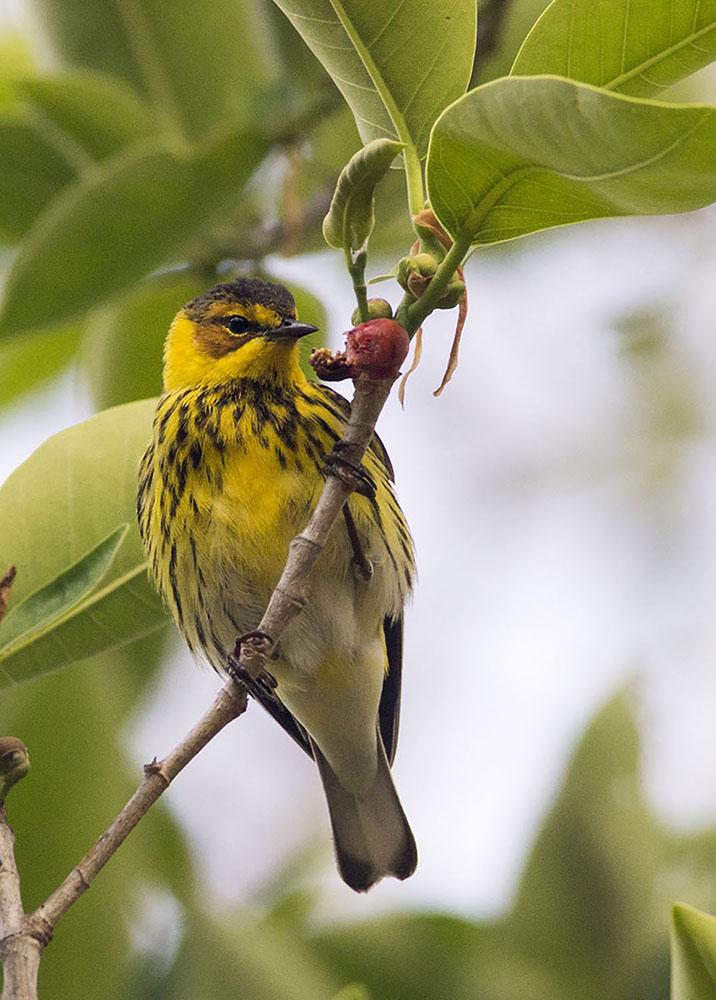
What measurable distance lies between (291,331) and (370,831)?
1.44 meters

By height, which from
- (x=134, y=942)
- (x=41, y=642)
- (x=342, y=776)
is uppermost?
(x=342, y=776)

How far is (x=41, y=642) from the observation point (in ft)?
6.40

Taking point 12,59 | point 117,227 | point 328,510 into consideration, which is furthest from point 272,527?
point 12,59

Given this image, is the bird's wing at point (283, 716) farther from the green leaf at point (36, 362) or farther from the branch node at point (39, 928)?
the branch node at point (39, 928)

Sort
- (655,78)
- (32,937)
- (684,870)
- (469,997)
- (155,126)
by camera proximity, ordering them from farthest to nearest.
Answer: (155,126) < (684,870) < (469,997) < (655,78) < (32,937)

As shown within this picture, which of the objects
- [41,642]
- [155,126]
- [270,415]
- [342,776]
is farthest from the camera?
[342,776]

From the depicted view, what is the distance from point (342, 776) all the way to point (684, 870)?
1356mm

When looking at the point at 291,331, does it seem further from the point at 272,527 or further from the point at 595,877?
the point at 595,877

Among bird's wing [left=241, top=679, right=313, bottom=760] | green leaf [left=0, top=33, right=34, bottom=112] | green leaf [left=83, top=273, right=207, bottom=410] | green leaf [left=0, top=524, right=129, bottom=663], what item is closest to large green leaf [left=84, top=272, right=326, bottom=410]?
green leaf [left=83, top=273, right=207, bottom=410]

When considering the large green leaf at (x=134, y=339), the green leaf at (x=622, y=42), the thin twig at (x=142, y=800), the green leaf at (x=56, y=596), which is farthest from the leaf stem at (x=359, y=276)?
the large green leaf at (x=134, y=339)

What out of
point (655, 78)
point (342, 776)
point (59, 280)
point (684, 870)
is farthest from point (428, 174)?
point (342, 776)

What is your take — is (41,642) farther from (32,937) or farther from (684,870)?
(684,870)

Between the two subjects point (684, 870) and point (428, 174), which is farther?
point (684, 870)

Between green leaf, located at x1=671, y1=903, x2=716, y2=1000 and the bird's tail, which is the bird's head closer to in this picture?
the bird's tail
